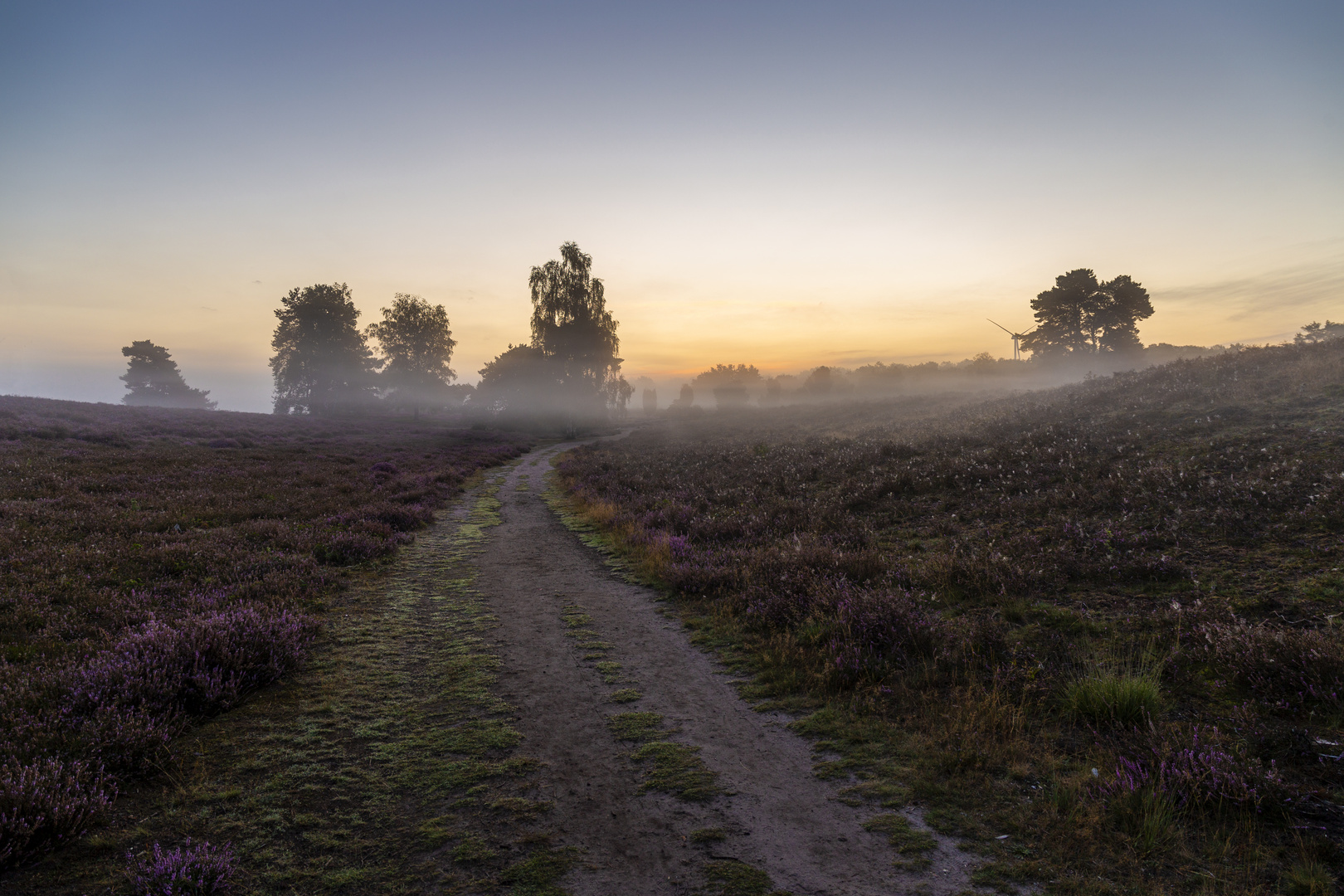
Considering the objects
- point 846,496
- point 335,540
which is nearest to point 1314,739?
point 846,496

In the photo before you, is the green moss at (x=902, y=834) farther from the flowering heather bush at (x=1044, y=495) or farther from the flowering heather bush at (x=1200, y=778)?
the flowering heather bush at (x=1044, y=495)

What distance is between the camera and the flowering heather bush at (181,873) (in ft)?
10.8

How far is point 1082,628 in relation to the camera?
6574 mm

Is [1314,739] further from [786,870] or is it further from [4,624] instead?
[4,624]

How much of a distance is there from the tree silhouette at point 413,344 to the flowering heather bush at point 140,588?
161ft

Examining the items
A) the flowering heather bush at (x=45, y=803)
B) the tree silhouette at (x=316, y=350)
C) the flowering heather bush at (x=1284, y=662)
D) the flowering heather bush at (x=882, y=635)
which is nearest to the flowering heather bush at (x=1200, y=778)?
the flowering heather bush at (x=1284, y=662)

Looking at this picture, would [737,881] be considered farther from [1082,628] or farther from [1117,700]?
[1082,628]

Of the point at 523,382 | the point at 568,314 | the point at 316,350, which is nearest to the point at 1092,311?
the point at 568,314

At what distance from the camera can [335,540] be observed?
12.1 meters

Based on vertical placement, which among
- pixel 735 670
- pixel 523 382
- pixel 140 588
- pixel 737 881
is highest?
pixel 523 382

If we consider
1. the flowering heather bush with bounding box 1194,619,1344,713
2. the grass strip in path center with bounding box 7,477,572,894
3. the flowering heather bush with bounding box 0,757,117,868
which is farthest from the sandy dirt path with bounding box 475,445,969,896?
the flowering heather bush with bounding box 1194,619,1344,713

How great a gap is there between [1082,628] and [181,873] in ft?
29.3

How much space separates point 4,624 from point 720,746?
372 inches

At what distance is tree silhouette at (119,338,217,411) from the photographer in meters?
87.9
